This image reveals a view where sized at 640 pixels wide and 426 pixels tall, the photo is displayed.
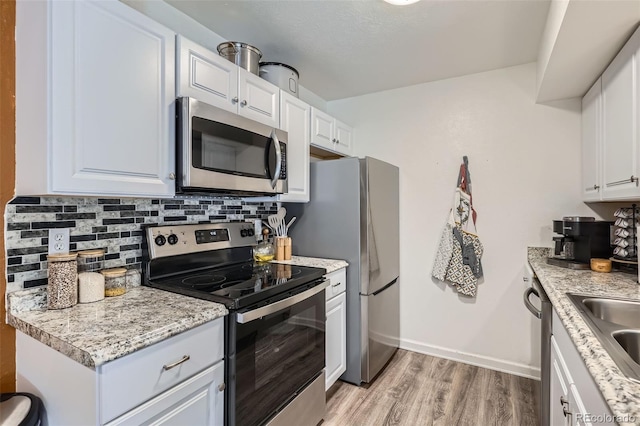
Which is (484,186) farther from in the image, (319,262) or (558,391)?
(558,391)

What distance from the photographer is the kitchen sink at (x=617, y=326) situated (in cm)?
76

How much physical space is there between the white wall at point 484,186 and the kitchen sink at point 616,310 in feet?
3.27

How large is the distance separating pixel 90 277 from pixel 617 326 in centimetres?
186

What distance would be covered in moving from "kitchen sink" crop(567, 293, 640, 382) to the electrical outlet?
1.85 m

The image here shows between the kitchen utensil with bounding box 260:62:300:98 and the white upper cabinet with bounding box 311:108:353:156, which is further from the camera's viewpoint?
the white upper cabinet with bounding box 311:108:353:156

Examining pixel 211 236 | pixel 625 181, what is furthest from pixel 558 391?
pixel 211 236

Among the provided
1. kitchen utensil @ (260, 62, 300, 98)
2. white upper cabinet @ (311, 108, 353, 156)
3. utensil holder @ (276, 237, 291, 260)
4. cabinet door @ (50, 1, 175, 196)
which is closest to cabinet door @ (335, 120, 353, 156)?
white upper cabinet @ (311, 108, 353, 156)

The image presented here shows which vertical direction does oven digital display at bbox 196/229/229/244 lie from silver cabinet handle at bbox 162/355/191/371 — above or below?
above

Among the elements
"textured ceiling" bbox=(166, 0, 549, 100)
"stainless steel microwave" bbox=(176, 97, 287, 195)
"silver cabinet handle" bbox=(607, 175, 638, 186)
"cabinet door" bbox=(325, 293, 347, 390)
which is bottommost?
"cabinet door" bbox=(325, 293, 347, 390)

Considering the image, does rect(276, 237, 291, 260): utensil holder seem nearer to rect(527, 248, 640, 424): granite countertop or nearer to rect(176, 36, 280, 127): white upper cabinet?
rect(176, 36, 280, 127): white upper cabinet

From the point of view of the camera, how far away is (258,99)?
186 cm

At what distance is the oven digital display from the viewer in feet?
6.03

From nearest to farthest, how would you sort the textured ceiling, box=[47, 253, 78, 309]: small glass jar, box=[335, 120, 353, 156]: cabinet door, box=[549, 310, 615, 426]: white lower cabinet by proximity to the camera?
box=[549, 310, 615, 426]: white lower cabinet
box=[47, 253, 78, 309]: small glass jar
the textured ceiling
box=[335, 120, 353, 156]: cabinet door

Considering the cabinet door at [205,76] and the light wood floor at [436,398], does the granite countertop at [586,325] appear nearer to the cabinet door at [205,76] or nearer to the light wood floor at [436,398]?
the light wood floor at [436,398]
